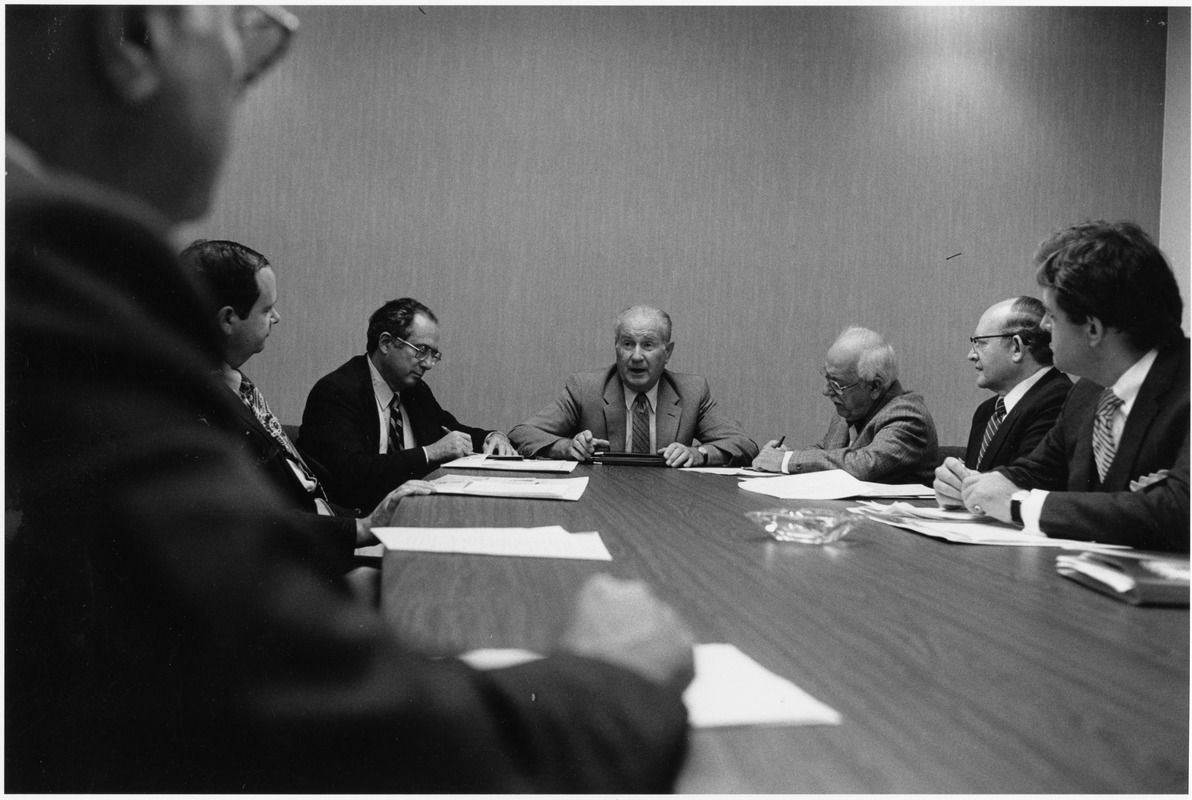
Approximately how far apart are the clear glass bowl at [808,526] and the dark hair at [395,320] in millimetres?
2481

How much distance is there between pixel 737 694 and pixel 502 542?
0.69 meters

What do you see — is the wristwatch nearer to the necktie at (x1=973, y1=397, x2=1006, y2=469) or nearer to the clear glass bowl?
the clear glass bowl

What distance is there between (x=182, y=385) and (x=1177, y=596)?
1.01m

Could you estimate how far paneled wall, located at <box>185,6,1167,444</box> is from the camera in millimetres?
4297

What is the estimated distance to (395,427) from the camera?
12.0 feet

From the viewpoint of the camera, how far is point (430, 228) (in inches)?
171

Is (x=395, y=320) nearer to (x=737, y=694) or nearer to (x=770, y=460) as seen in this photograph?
(x=770, y=460)


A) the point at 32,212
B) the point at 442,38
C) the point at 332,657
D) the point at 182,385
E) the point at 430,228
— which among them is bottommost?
the point at 332,657

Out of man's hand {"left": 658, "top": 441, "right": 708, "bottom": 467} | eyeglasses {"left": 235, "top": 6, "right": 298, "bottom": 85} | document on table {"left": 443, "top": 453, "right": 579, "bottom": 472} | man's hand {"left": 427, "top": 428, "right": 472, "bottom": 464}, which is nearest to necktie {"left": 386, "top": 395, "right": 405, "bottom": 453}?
man's hand {"left": 427, "top": 428, "right": 472, "bottom": 464}

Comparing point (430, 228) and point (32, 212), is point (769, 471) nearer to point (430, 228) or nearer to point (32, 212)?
point (430, 228)

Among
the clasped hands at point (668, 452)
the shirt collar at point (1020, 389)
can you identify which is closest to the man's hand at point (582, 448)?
the clasped hands at point (668, 452)

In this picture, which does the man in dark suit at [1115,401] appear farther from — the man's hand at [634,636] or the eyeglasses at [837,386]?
the eyeglasses at [837,386]

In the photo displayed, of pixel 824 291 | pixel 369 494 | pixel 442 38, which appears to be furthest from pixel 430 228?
pixel 824 291

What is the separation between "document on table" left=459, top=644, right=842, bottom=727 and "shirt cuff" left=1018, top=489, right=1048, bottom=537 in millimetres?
984
